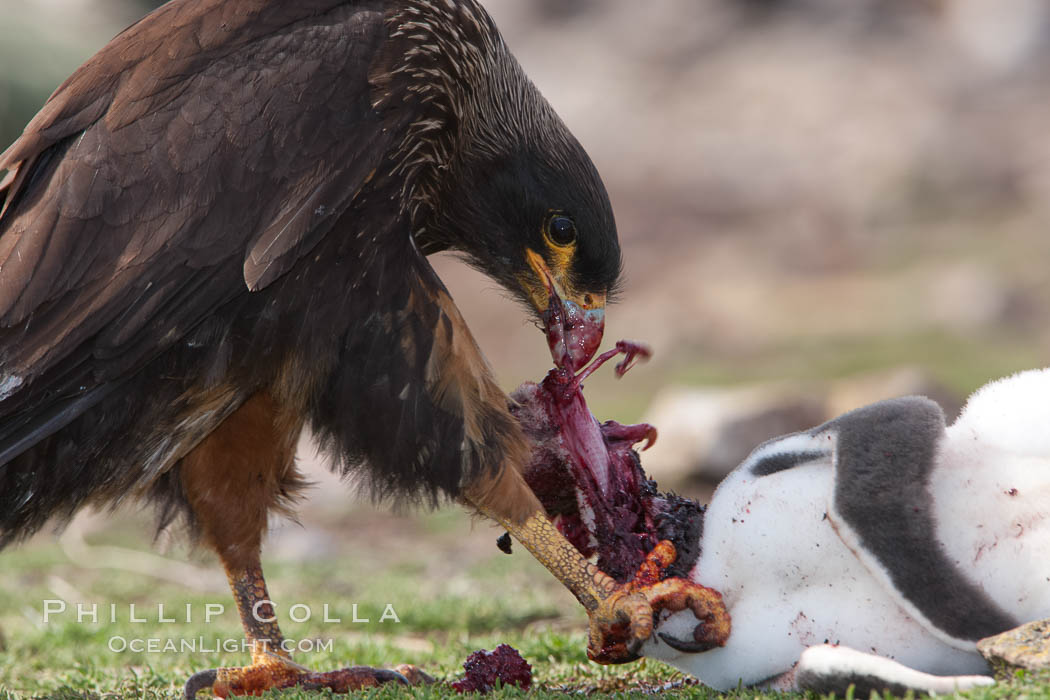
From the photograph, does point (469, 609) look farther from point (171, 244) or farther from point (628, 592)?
point (171, 244)

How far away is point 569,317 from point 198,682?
1542mm

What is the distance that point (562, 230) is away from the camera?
3572mm

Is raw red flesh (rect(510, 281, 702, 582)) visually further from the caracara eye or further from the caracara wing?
the caracara wing

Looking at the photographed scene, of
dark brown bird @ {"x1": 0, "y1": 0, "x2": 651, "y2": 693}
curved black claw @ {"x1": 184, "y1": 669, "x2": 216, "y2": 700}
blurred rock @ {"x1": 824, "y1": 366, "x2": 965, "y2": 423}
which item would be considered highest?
blurred rock @ {"x1": 824, "y1": 366, "x2": 965, "y2": 423}

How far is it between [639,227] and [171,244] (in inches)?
719

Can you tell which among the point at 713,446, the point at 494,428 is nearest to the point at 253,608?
the point at 494,428

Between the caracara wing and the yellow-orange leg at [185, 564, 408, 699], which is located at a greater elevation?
the caracara wing

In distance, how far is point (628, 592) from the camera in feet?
10.1

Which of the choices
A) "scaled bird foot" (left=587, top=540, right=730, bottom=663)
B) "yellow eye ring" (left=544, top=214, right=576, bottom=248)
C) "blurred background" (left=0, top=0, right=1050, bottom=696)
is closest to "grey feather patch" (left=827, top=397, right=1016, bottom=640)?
"scaled bird foot" (left=587, top=540, right=730, bottom=663)

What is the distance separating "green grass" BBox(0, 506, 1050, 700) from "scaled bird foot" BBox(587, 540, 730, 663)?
0.13 meters

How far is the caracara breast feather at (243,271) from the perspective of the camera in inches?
123

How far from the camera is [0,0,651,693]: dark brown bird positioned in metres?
3.13

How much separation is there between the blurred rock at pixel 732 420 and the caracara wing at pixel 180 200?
4965 mm

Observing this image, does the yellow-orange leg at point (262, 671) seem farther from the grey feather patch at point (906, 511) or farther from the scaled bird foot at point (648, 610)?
the grey feather patch at point (906, 511)
